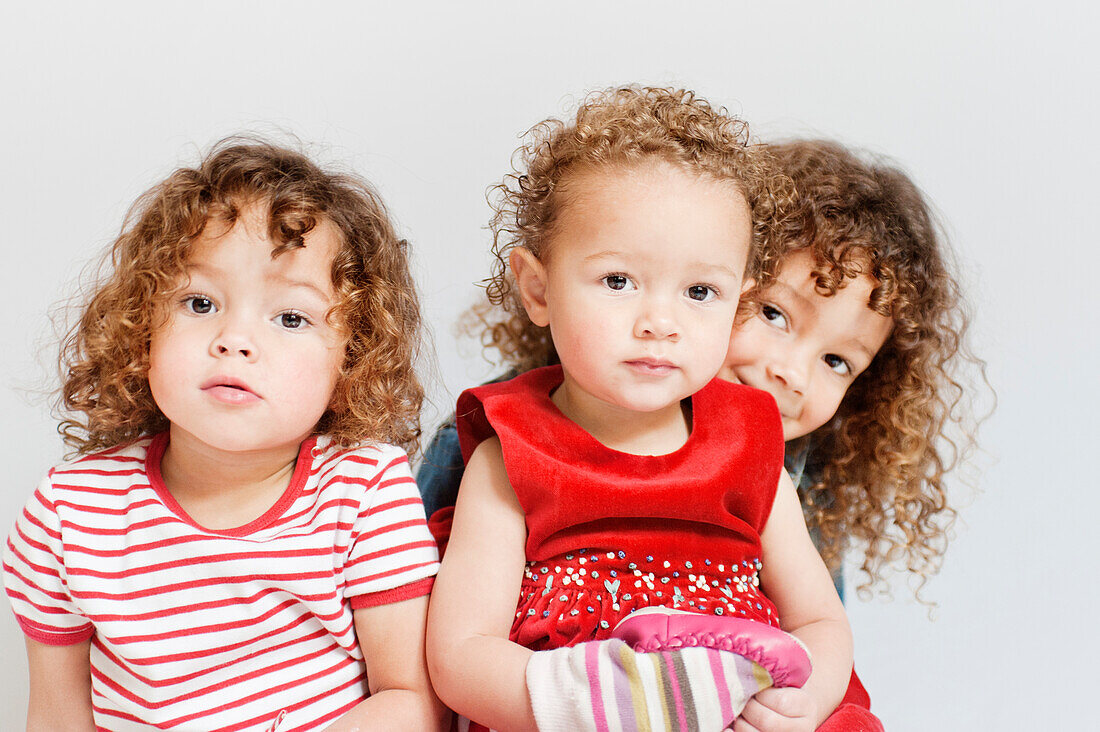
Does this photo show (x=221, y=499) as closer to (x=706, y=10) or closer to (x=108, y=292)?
(x=108, y=292)

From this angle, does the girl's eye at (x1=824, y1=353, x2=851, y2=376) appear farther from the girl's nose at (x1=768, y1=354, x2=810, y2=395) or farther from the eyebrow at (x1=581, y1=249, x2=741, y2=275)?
the eyebrow at (x1=581, y1=249, x2=741, y2=275)

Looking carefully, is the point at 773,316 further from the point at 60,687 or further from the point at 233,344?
the point at 60,687

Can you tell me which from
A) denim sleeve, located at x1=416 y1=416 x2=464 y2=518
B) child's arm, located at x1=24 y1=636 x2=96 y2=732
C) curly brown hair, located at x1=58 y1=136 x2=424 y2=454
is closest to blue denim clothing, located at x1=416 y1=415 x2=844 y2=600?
denim sleeve, located at x1=416 y1=416 x2=464 y2=518

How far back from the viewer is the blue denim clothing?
5.79ft

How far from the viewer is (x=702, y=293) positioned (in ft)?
4.37

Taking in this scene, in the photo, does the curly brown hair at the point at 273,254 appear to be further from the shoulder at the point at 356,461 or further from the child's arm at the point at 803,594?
the child's arm at the point at 803,594

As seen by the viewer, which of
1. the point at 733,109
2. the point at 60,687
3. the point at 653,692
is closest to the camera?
the point at 653,692

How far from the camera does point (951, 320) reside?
5.68 feet

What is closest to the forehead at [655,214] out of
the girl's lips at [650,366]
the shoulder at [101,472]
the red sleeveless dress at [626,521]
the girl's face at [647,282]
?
the girl's face at [647,282]

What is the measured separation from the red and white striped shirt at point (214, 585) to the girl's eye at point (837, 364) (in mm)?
644

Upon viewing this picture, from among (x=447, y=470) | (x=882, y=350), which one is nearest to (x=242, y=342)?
(x=447, y=470)

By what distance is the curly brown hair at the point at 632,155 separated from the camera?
1.33 m

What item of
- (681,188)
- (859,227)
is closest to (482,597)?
(681,188)

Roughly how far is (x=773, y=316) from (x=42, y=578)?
3.31 feet
